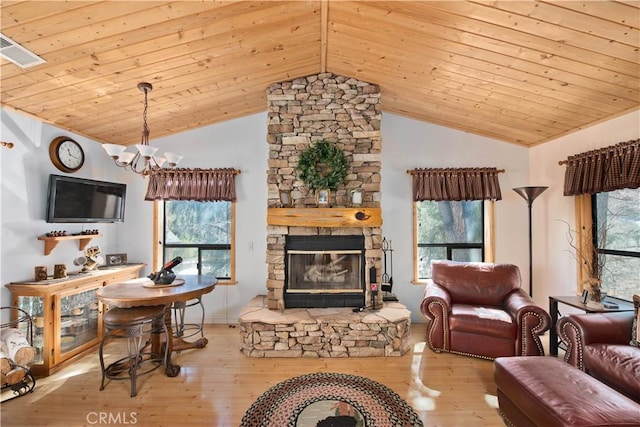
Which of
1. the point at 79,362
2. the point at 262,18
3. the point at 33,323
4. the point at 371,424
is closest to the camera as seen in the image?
the point at 371,424

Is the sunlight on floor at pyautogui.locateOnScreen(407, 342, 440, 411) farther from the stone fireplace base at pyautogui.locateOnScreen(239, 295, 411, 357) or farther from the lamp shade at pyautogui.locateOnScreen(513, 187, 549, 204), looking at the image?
the lamp shade at pyautogui.locateOnScreen(513, 187, 549, 204)

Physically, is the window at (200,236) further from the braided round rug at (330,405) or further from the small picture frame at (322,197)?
the braided round rug at (330,405)

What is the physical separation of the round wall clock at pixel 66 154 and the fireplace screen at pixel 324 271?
2746 millimetres

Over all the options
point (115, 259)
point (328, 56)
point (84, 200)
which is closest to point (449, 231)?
point (328, 56)

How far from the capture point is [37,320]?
2713 mm

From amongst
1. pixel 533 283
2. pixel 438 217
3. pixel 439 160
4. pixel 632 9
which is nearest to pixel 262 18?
pixel 632 9

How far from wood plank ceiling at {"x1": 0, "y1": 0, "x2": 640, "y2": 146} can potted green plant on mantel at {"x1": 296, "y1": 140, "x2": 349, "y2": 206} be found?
0.97 meters

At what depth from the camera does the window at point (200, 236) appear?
4.22 meters

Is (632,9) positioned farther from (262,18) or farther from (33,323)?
(33,323)

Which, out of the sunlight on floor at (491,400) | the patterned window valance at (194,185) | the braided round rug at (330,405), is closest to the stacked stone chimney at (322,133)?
the patterned window valance at (194,185)

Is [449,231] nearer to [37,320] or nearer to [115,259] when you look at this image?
[115,259]

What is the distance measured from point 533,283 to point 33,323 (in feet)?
19.6

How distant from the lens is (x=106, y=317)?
248cm

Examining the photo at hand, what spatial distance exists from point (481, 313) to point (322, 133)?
2747mm
